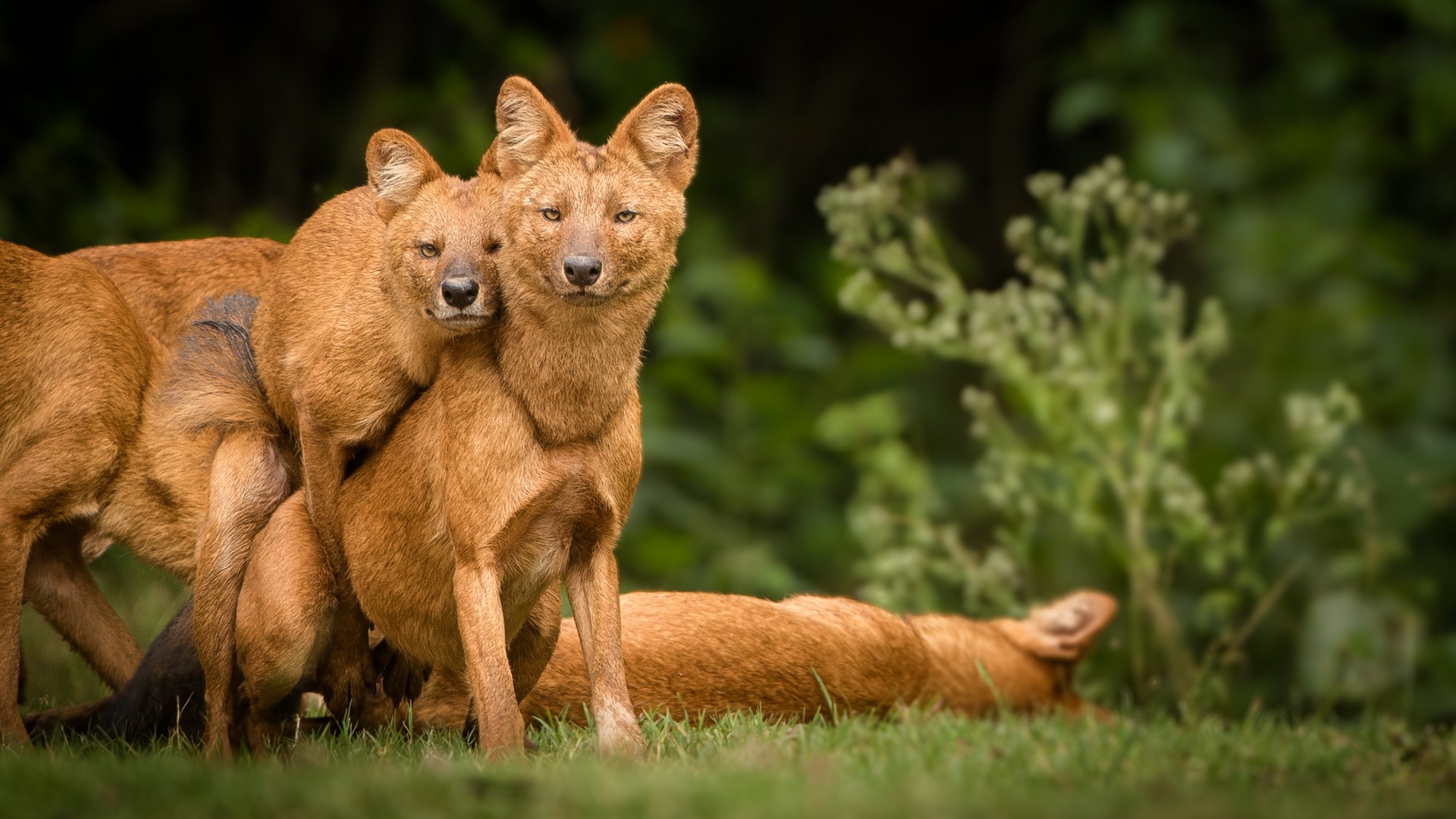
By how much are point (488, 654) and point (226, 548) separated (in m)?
1.03

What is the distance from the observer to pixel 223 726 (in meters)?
4.35

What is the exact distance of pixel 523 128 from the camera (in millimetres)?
3994

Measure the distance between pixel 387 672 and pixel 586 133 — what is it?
15.5 ft

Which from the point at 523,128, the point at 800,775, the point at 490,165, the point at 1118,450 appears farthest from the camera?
the point at 1118,450

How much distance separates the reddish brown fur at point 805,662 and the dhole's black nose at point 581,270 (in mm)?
1388

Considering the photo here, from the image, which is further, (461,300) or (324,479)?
(324,479)

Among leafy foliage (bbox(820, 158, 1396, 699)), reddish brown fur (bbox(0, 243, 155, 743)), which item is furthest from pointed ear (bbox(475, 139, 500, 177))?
leafy foliage (bbox(820, 158, 1396, 699))

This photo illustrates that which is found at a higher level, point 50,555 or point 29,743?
point 50,555

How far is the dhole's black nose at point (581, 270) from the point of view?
375cm

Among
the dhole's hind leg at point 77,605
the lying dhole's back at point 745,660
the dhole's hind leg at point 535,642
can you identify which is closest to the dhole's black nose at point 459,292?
the dhole's hind leg at point 535,642

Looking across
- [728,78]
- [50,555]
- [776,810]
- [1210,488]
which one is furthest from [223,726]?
[728,78]

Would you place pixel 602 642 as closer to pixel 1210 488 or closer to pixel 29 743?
pixel 29 743

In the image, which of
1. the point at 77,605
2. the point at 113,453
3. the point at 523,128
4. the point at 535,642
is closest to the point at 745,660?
the point at 535,642

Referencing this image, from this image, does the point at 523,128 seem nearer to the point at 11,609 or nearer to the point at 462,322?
the point at 462,322
